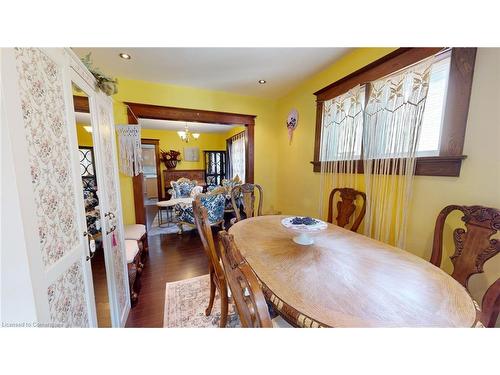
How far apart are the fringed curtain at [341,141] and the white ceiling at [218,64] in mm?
524

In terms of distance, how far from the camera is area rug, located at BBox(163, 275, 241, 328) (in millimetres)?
1476

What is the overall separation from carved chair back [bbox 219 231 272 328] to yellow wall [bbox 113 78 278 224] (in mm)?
2778

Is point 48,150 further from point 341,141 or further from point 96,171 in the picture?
point 341,141

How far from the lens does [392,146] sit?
1.55 metres

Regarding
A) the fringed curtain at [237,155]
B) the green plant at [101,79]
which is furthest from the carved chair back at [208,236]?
the fringed curtain at [237,155]

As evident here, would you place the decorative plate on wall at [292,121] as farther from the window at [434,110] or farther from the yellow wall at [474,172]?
the window at [434,110]

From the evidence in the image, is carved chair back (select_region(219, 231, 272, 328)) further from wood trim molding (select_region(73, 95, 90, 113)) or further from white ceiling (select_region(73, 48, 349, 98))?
white ceiling (select_region(73, 48, 349, 98))

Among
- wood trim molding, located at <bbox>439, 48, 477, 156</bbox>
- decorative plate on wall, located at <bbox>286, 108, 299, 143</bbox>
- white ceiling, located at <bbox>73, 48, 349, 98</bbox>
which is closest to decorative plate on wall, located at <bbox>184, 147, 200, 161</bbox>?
white ceiling, located at <bbox>73, 48, 349, 98</bbox>

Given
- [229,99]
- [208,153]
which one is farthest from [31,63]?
[208,153]

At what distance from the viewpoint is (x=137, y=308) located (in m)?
1.68

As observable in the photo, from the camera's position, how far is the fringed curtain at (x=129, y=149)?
2.55 metres

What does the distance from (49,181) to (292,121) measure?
301 centimetres

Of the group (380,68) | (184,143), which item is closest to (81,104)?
(380,68)
